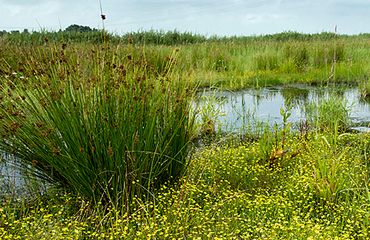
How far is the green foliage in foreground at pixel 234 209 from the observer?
318cm

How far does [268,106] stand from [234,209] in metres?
5.34

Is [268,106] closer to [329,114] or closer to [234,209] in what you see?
[329,114]

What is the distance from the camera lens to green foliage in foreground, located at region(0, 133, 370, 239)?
3.18 m

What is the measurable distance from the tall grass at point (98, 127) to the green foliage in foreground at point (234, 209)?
210 millimetres

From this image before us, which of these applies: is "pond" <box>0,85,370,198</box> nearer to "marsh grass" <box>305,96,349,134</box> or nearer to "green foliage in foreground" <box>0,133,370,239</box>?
"marsh grass" <box>305,96,349,134</box>

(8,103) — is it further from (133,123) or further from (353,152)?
(353,152)

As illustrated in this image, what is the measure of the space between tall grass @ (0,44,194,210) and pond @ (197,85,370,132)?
212 cm

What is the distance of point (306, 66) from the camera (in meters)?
13.9

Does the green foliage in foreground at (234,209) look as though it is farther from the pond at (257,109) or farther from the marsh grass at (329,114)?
the marsh grass at (329,114)

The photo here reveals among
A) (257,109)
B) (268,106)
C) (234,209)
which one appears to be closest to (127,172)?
(234,209)

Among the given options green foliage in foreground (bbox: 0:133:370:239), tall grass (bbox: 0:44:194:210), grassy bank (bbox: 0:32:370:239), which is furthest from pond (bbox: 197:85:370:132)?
tall grass (bbox: 0:44:194:210)

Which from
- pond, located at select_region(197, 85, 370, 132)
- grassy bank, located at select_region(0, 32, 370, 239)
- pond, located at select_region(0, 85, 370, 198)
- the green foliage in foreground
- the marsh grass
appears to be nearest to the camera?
the green foliage in foreground

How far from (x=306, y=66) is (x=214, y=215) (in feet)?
36.5

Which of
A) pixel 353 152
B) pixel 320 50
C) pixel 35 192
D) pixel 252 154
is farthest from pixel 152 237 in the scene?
pixel 320 50
